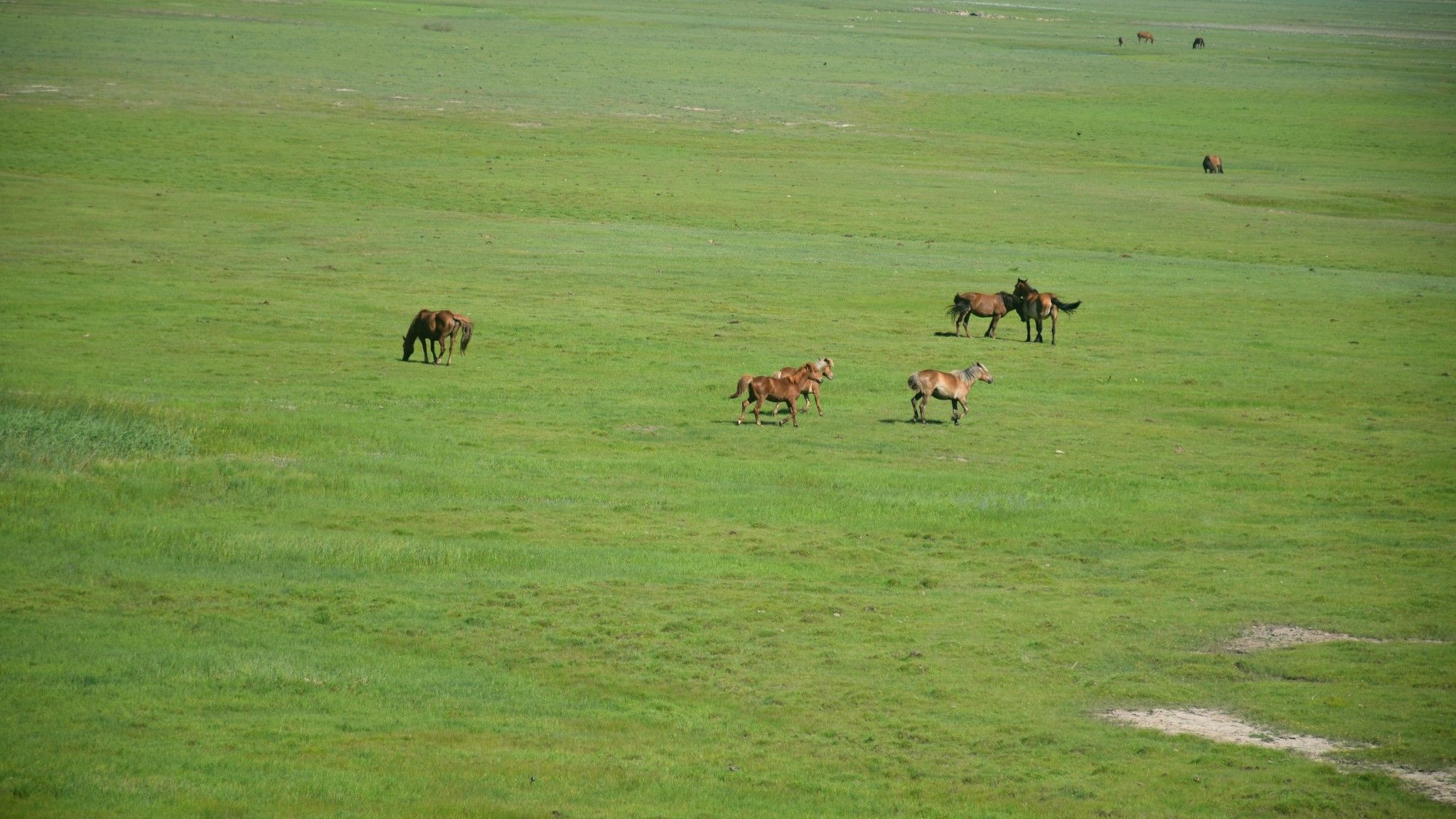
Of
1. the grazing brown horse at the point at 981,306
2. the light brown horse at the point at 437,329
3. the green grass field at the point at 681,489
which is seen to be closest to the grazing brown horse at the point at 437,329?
the light brown horse at the point at 437,329

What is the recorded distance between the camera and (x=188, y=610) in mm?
15477

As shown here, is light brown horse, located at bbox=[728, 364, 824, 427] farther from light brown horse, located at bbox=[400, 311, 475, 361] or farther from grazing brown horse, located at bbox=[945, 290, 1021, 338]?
grazing brown horse, located at bbox=[945, 290, 1021, 338]

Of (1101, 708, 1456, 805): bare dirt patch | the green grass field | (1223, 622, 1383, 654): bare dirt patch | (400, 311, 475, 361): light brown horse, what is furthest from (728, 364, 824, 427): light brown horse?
(1101, 708, 1456, 805): bare dirt patch

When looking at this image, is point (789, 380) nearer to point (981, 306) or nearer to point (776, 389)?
point (776, 389)

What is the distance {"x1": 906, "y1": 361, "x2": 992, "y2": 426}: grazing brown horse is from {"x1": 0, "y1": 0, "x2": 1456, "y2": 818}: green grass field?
551 mm

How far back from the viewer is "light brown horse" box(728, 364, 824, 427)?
24297 millimetres

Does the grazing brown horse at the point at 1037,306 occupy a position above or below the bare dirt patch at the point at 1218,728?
above

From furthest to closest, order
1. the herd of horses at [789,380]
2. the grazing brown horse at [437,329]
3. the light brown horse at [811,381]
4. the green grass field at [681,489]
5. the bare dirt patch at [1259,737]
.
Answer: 1. the grazing brown horse at [437,329]
2. the light brown horse at [811,381]
3. the herd of horses at [789,380]
4. the green grass field at [681,489]
5. the bare dirt patch at [1259,737]

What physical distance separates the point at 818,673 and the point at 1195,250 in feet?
116

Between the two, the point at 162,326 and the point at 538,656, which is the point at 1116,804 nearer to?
the point at 538,656

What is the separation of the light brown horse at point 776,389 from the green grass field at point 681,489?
1.82 feet

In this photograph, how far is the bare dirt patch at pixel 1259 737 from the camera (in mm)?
12445

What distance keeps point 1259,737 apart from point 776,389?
1217 cm

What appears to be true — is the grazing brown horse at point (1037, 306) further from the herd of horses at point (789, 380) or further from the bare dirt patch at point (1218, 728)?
the bare dirt patch at point (1218, 728)
